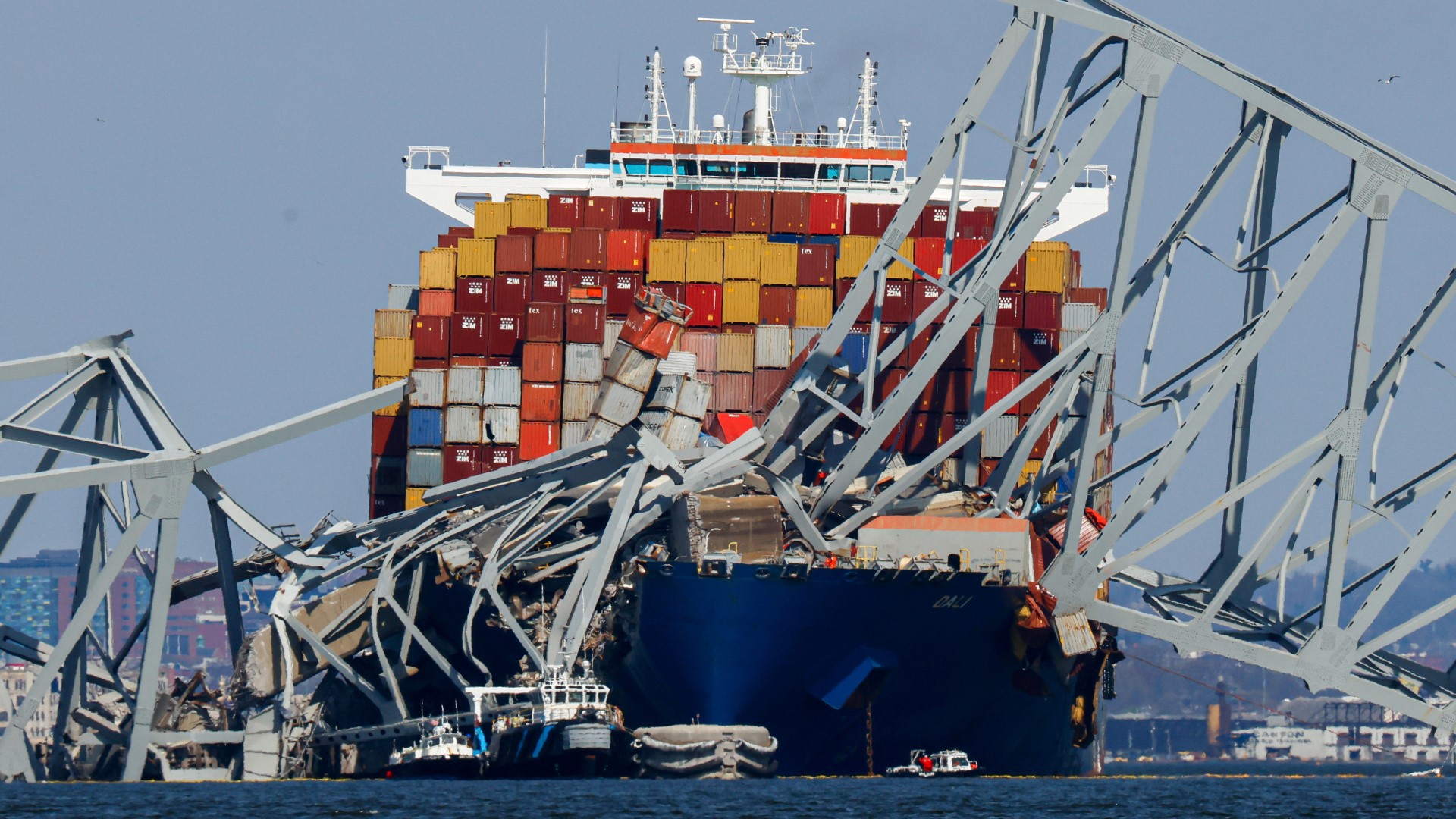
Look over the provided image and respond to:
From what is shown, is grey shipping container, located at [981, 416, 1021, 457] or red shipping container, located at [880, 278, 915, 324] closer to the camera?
grey shipping container, located at [981, 416, 1021, 457]

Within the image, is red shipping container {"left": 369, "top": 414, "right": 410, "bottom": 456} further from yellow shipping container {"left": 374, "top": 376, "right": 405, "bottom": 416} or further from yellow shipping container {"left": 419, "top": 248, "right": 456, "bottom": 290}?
yellow shipping container {"left": 419, "top": 248, "right": 456, "bottom": 290}

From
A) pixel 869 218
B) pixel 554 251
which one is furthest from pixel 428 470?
→ pixel 869 218

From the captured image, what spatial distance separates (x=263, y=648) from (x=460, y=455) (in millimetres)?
7207

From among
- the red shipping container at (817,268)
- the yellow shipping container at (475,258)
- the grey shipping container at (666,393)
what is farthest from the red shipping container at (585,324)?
the red shipping container at (817,268)

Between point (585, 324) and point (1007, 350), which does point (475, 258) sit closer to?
point (585, 324)

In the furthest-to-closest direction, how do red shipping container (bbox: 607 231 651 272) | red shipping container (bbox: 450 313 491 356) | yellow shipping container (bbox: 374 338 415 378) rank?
yellow shipping container (bbox: 374 338 415 378), red shipping container (bbox: 607 231 651 272), red shipping container (bbox: 450 313 491 356)

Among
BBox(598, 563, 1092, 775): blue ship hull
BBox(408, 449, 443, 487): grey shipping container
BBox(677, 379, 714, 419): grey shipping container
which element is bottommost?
BBox(598, 563, 1092, 775): blue ship hull

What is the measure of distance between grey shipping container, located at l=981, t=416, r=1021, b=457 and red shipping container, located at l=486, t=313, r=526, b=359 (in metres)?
11.7

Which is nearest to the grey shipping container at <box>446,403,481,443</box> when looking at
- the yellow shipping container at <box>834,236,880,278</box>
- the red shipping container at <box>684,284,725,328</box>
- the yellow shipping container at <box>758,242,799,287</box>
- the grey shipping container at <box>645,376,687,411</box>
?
the grey shipping container at <box>645,376,687,411</box>

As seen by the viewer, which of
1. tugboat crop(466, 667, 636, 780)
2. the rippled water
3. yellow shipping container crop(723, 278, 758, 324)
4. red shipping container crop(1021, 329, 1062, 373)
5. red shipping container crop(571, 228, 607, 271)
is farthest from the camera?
red shipping container crop(571, 228, 607, 271)

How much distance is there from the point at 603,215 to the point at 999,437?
1216 cm

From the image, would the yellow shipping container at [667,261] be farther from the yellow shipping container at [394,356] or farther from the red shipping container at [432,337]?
the yellow shipping container at [394,356]

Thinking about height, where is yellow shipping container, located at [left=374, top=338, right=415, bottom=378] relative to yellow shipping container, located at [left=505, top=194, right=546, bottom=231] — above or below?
below

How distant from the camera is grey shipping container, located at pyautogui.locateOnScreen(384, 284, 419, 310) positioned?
59406mm
